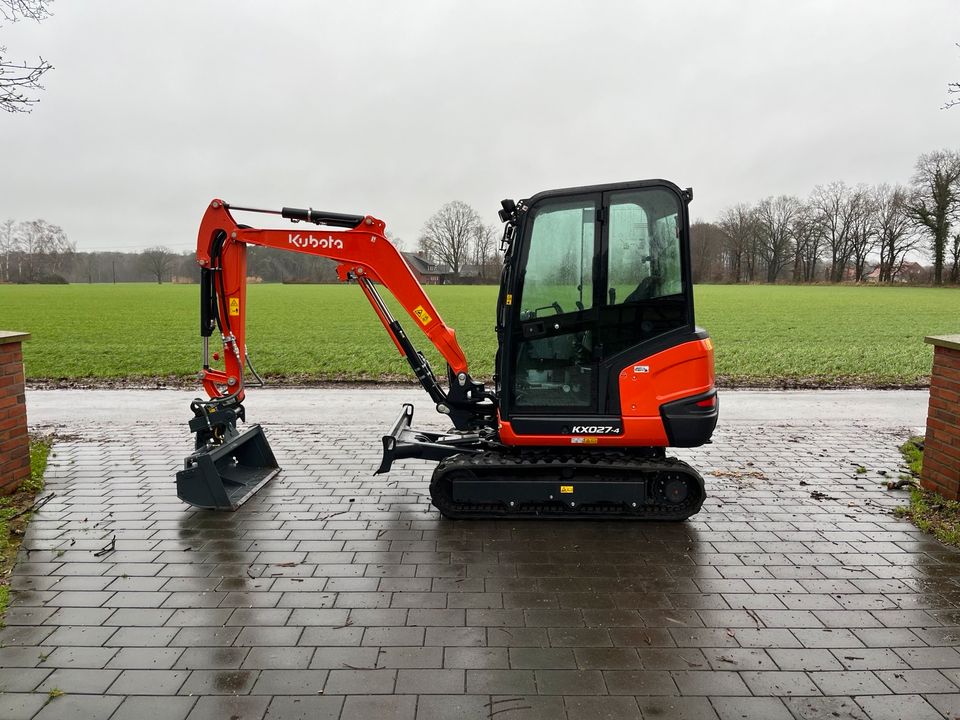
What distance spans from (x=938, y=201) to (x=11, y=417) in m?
84.3

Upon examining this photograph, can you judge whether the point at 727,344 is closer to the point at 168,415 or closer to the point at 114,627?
the point at 168,415

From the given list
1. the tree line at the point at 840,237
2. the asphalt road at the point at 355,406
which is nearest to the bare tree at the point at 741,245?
the tree line at the point at 840,237

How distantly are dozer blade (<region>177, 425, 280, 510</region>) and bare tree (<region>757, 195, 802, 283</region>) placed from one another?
312ft

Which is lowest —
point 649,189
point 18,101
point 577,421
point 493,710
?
point 493,710

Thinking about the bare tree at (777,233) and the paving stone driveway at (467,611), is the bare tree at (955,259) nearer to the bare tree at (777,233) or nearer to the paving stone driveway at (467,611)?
the bare tree at (777,233)

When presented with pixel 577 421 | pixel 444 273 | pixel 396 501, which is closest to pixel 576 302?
pixel 577 421

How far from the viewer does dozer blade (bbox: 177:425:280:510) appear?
5551 millimetres

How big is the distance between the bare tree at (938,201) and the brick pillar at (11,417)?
83414 millimetres

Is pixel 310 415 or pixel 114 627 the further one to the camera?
pixel 310 415

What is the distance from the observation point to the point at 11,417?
5879mm

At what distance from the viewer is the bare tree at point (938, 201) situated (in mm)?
67250

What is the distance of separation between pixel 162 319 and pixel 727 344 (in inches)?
939

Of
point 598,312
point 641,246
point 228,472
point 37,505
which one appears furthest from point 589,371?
point 37,505

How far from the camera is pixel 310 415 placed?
9594 millimetres
